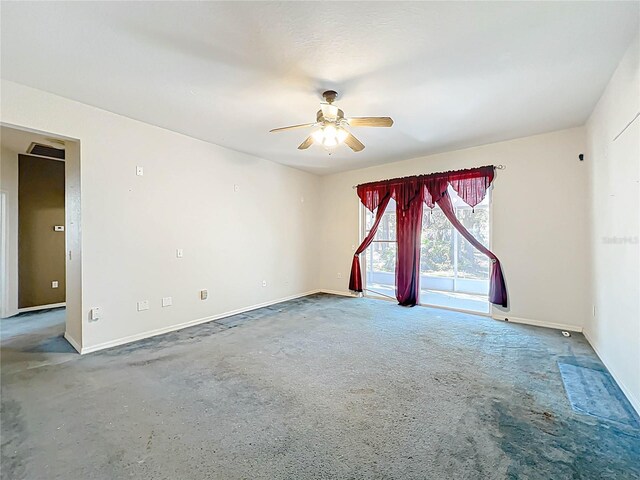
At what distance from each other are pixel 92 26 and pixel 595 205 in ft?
16.0

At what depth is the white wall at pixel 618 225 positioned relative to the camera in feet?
7.01

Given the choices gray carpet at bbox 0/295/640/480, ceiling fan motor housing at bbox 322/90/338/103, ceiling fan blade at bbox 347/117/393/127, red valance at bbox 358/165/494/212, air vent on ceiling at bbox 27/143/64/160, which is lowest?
gray carpet at bbox 0/295/640/480

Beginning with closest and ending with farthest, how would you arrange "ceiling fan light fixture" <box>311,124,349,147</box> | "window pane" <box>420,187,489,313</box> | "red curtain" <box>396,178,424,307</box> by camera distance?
"ceiling fan light fixture" <box>311,124,349,147</box> → "window pane" <box>420,187,489,313</box> → "red curtain" <box>396,178,424,307</box>

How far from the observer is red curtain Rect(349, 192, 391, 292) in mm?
5560

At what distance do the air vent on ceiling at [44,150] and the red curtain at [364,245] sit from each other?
204 inches

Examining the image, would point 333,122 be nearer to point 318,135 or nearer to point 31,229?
point 318,135

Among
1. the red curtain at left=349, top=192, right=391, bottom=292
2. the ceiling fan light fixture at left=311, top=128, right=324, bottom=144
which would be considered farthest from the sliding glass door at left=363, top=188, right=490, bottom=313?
the ceiling fan light fixture at left=311, top=128, right=324, bottom=144

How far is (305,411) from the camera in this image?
2.09m

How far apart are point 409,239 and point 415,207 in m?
0.57

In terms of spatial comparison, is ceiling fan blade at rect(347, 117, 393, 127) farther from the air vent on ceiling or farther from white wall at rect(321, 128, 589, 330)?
the air vent on ceiling

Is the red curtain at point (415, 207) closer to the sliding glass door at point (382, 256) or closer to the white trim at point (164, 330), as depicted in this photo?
the sliding glass door at point (382, 256)

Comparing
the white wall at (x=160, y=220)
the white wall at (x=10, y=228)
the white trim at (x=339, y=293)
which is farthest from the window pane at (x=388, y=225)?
the white wall at (x=10, y=228)

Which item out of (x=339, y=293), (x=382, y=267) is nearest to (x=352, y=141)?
(x=382, y=267)

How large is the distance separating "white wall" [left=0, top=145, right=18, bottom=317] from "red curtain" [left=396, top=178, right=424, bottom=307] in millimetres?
6344
